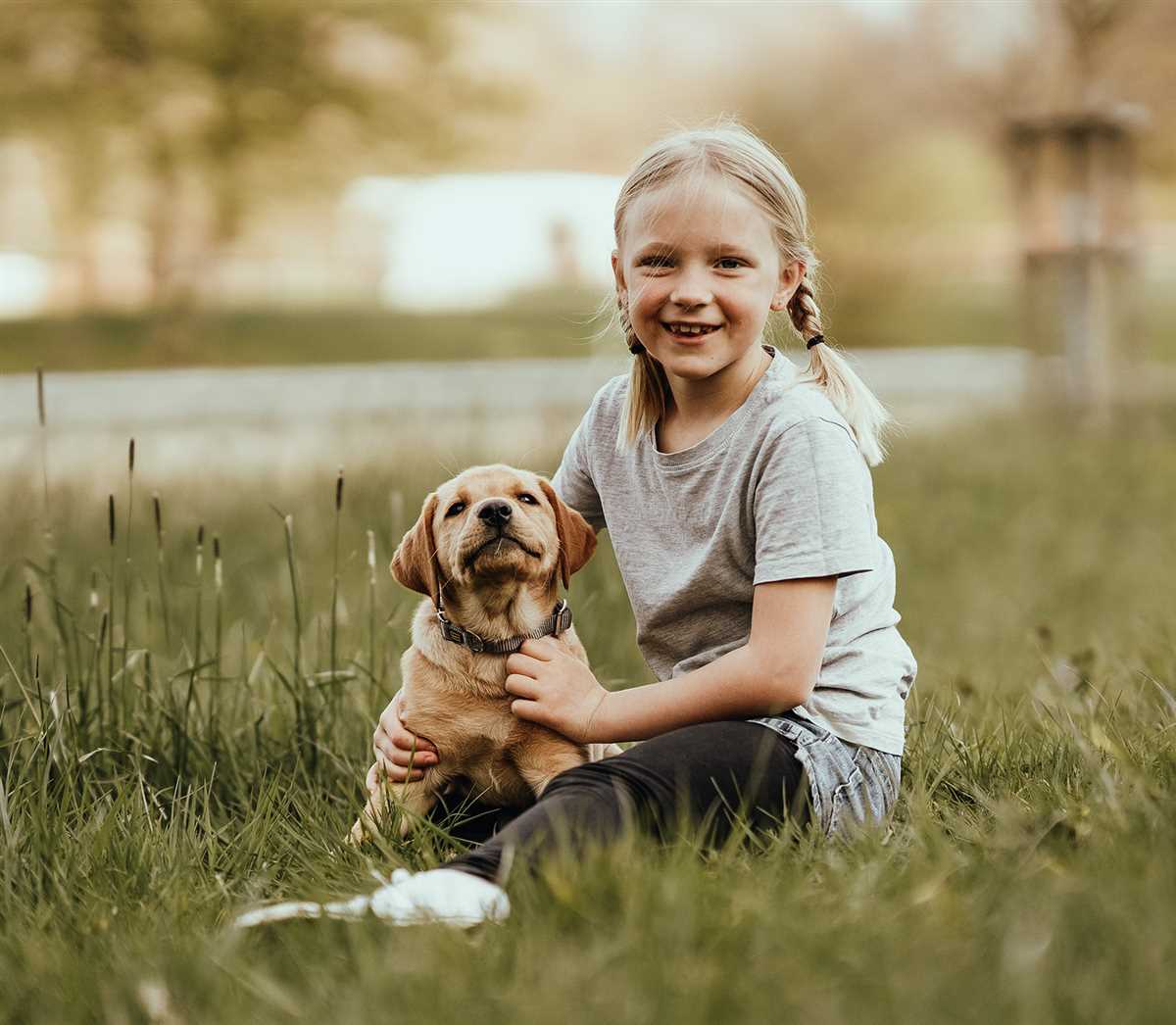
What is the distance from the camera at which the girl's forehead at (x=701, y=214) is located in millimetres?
2572

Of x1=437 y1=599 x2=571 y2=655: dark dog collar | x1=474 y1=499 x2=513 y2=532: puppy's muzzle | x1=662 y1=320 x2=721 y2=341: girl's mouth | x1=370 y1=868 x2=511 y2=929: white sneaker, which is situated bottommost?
x1=370 y1=868 x2=511 y2=929: white sneaker

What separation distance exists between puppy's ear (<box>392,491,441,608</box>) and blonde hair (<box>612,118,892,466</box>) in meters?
0.43

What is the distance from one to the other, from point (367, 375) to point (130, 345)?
28.9ft

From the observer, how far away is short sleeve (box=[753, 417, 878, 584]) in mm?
2430

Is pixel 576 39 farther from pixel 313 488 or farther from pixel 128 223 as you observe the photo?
pixel 313 488

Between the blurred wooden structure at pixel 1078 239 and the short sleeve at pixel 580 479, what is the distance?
7.86m

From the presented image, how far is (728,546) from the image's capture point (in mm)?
2590

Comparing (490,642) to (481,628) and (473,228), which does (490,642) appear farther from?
(473,228)

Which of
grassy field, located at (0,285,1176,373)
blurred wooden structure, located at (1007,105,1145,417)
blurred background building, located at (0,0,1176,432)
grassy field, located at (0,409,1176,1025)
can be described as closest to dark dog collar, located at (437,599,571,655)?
grassy field, located at (0,409,1176,1025)

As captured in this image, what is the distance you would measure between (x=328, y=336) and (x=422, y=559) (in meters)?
18.3

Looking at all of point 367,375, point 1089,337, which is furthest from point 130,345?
point 1089,337

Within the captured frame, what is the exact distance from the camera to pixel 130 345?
20.4 m

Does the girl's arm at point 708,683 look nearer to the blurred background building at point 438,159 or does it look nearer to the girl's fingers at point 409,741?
the girl's fingers at point 409,741

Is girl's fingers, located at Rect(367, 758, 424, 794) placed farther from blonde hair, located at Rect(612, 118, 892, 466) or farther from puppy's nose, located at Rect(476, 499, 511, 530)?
blonde hair, located at Rect(612, 118, 892, 466)
